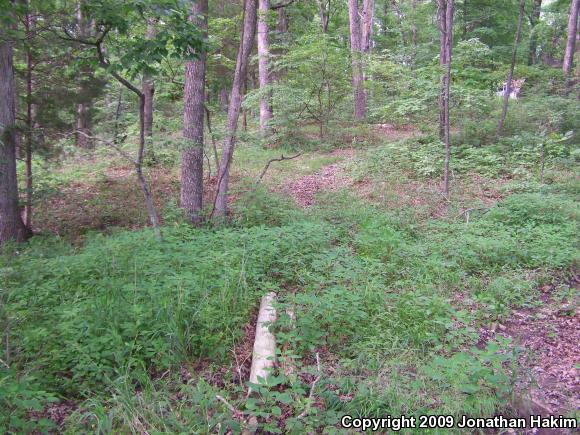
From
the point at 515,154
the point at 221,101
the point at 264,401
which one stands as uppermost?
the point at 221,101

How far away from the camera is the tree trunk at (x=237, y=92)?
7645mm

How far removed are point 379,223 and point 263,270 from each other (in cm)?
301

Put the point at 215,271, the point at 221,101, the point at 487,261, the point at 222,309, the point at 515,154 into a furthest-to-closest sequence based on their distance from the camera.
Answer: the point at 221,101 → the point at 515,154 → the point at 487,261 → the point at 215,271 → the point at 222,309

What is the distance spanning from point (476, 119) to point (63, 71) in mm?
12082

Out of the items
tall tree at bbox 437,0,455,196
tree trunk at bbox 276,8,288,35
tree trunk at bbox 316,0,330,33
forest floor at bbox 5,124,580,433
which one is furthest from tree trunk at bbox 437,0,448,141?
tree trunk at bbox 316,0,330,33

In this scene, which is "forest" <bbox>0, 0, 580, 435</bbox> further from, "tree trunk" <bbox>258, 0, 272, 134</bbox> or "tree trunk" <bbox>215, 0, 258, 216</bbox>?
"tree trunk" <bbox>258, 0, 272, 134</bbox>

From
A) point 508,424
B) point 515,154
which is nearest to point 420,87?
point 515,154

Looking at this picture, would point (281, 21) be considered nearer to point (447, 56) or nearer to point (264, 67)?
point (264, 67)

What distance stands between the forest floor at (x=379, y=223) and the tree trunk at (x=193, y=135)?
47cm

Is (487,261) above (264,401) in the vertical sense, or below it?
above

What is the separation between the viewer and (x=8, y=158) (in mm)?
7371

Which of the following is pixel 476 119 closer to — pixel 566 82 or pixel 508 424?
pixel 566 82

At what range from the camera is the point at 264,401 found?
2943mm

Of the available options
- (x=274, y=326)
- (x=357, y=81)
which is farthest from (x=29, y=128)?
(x=357, y=81)
